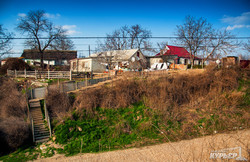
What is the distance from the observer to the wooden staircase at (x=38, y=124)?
39.4 feet

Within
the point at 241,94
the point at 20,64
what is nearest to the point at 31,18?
the point at 20,64

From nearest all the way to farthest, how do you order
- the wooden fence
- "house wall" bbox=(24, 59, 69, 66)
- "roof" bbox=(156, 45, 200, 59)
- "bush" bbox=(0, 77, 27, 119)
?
"bush" bbox=(0, 77, 27, 119) < the wooden fence < "roof" bbox=(156, 45, 200, 59) < "house wall" bbox=(24, 59, 69, 66)

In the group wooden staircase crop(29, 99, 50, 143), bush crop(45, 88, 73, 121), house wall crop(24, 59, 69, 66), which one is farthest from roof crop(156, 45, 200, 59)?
wooden staircase crop(29, 99, 50, 143)

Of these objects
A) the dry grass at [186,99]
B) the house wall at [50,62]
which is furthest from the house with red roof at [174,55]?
the house wall at [50,62]

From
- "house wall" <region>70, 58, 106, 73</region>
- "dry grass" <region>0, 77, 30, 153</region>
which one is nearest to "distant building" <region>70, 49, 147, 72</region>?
"house wall" <region>70, 58, 106, 73</region>

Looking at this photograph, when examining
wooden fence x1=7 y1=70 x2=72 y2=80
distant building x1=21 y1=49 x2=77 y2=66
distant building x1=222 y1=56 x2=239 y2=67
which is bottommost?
wooden fence x1=7 y1=70 x2=72 y2=80

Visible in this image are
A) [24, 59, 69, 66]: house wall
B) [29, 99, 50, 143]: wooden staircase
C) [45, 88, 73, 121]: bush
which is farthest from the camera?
[24, 59, 69, 66]: house wall

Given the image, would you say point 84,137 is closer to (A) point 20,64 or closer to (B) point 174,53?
(A) point 20,64

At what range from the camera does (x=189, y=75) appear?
18703 millimetres

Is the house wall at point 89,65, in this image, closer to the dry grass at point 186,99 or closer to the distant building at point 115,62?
the distant building at point 115,62

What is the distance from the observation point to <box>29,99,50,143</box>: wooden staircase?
Result: 1202 centimetres

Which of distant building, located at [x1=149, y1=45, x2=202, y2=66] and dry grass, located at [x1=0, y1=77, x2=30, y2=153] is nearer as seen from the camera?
dry grass, located at [x1=0, y1=77, x2=30, y2=153]

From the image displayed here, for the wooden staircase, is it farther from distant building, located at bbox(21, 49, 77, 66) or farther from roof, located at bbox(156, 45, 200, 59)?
distant building, located at bbox(21, 49, 77, 66)

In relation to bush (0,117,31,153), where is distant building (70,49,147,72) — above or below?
above
